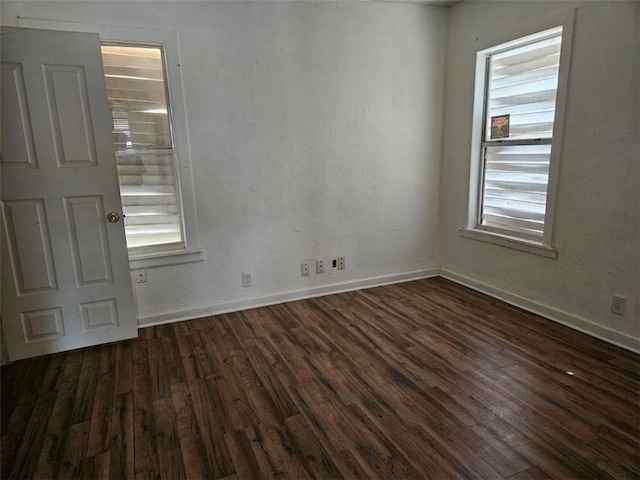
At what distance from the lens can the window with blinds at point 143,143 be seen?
2824 millimetres

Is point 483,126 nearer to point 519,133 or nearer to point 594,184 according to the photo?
point 519,133

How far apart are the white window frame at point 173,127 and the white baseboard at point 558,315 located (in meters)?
2.59

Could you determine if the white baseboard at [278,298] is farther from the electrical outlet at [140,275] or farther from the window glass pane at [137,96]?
→ the window glass pane at [137,96]

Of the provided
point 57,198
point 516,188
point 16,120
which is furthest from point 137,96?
point 516,188

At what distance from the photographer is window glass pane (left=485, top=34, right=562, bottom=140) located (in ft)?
9.61

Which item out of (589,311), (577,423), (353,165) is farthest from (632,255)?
(353,165)

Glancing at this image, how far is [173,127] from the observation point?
2.95 m

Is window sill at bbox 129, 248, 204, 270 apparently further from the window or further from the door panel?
the window

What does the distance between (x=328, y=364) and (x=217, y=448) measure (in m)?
0.89

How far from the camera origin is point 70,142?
257 centimetres

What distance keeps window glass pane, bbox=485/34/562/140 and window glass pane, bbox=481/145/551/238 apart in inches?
5.7

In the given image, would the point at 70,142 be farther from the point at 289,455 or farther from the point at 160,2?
the point at 289,455

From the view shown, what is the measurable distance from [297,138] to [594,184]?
7.46ft

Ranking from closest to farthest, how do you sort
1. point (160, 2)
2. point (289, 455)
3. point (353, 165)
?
point (289, 455) → point (160, 2) → point (353, 165)
